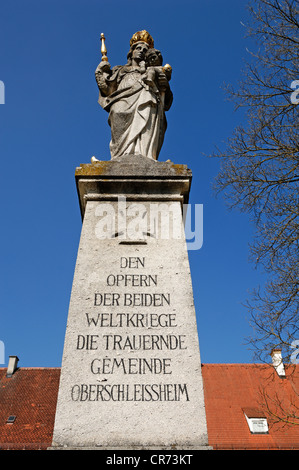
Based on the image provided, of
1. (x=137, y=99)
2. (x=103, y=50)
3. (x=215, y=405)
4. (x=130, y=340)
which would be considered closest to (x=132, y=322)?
(x=130, y=340)

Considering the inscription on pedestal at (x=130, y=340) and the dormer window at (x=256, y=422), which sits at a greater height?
the dormer window at (x=256, y=422)

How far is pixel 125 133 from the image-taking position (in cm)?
576

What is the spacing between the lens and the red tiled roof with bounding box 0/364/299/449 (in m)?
15.9

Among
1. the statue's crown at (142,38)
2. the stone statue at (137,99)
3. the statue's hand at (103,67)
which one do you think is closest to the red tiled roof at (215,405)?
the stone statue at (137,99)

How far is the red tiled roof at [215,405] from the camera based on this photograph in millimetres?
15906

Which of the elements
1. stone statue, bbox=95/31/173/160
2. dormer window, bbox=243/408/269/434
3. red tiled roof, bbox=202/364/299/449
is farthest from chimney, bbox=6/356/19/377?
stone statue, bbox=95/31/173/160

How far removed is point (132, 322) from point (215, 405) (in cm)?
1492

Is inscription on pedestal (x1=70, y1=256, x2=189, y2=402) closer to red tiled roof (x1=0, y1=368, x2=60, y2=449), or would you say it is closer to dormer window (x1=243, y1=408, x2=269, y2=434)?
red tiled roof (x1=0, y1=368, x2=60, y2=449)

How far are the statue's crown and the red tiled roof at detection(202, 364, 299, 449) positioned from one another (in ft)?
37.3

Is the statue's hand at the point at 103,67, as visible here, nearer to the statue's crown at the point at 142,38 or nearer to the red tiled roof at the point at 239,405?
the statue's crown at the point at 142,38

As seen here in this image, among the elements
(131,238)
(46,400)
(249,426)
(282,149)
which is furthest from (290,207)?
(46,400)

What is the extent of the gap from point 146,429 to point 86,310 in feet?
3.90

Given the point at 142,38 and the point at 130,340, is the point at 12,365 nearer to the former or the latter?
the point at 142,38

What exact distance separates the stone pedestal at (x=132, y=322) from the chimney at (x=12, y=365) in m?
18.1
